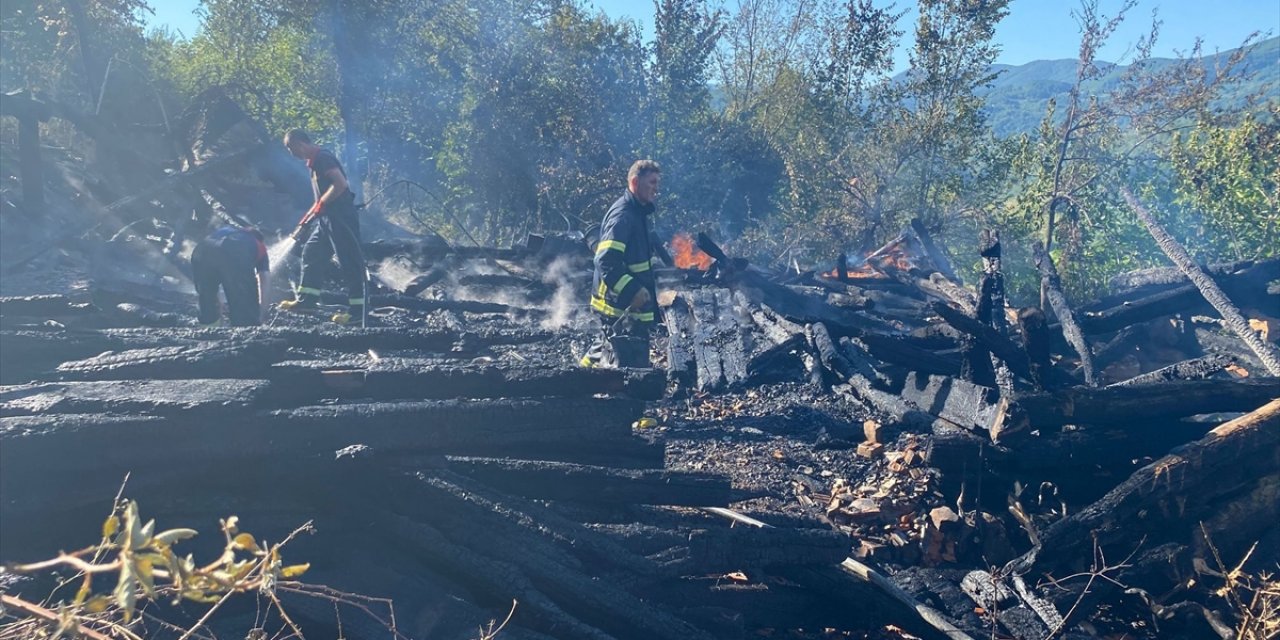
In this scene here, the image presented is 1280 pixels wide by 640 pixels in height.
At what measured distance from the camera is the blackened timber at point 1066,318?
8.03 meters

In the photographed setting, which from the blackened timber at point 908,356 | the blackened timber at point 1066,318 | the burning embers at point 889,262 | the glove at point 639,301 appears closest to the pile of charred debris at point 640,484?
the blackened timber at point 908,356

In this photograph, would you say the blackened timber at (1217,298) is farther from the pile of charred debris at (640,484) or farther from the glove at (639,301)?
the glove at (639,301)

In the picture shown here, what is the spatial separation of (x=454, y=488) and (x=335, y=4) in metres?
17.1

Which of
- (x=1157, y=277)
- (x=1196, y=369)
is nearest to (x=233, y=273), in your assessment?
(x=1196, y=369)

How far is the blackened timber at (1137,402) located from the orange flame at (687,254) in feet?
26.9

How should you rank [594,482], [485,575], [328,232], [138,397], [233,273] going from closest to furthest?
[485,575], [138,397], [594,482], [233,273], [328,232]

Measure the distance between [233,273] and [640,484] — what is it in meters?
5.56

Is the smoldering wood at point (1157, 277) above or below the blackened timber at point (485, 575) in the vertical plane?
above

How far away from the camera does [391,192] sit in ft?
70.6

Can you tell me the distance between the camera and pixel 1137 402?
17.7ft

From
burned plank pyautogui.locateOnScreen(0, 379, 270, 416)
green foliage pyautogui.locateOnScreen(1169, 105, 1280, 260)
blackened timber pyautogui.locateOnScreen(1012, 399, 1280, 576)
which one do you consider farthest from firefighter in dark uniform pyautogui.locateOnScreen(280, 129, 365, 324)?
green foliage pyautogui.locateOnScreen(1169, 105, 1280, 260)

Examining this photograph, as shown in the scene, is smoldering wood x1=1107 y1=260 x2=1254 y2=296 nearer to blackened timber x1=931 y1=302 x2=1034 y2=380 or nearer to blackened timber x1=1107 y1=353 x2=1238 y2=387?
blackened timber x1=1107 y1=353 x2=1238 y2=387

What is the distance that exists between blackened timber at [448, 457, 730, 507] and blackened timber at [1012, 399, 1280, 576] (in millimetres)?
1872

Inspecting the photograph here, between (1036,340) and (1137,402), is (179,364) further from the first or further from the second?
(1036,340)
